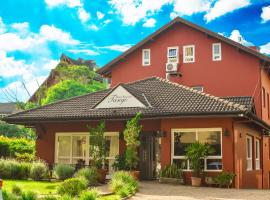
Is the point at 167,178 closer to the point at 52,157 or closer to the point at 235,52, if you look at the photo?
the point at 52,157

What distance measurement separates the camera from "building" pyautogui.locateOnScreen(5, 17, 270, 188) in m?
21.0

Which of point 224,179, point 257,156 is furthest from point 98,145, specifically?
point 257,156

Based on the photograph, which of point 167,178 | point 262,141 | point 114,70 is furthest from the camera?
point 114,70

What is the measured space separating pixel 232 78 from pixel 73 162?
11.2 m

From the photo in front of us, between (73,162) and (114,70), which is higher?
(114,70)

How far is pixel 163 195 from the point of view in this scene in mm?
15750

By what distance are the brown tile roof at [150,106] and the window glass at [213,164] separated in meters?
2.20

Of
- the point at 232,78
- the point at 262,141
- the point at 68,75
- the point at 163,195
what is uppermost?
the point at 68,75

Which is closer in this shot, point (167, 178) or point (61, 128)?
point (167, 178)

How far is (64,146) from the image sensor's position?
82.6 ft

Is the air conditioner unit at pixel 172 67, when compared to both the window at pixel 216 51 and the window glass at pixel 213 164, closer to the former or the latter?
the window at pixel 216 51

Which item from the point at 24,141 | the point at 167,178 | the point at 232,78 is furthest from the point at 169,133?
the point at 24,141

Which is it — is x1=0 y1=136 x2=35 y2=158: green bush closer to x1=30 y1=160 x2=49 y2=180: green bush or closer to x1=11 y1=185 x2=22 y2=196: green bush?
x1=30 y1=160 x2=49 y2=180: green bush

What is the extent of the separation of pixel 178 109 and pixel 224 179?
378cm
